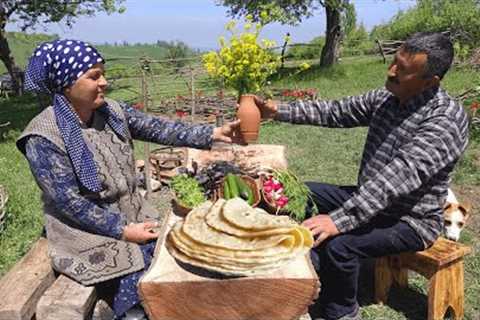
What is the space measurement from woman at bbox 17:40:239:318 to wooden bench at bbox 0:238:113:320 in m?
0.09

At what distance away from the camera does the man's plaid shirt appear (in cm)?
314

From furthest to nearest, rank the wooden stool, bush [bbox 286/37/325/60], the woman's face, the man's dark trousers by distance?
bush [bbox 286/37/325/60] < the wooden stool < the man's dark trousers < the woman's face

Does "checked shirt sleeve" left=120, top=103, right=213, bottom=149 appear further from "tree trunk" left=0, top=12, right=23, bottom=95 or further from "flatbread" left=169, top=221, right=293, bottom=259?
"tree trunk" left=0, top=12, right=23, bottom=95

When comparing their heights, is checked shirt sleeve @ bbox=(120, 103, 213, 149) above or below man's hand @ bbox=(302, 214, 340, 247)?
above

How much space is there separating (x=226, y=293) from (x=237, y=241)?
25 centimetres

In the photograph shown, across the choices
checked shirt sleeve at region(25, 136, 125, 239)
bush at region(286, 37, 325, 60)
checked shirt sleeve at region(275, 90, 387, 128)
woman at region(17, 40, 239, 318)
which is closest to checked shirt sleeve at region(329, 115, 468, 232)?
checked shirt sleeve at region(275, 90, 387, 128)

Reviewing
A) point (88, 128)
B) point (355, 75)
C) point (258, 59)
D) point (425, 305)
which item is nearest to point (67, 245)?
point (88, 128)

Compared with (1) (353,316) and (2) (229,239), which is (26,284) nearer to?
(2) (229,239)

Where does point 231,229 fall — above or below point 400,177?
below

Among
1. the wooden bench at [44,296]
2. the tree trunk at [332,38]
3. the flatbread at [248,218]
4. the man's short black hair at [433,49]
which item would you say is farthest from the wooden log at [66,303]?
the tree trunk at [332,38]

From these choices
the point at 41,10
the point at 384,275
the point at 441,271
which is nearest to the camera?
the point at 441,271

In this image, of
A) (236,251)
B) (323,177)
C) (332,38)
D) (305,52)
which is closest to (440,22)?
(305,52)

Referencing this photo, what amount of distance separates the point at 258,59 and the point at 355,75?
17.9 m

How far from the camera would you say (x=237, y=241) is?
2.43 meters
